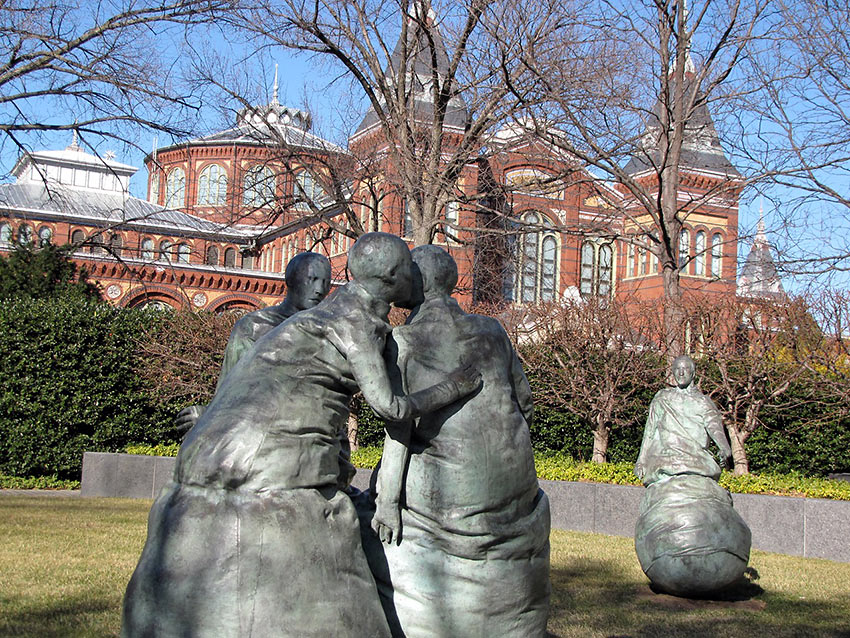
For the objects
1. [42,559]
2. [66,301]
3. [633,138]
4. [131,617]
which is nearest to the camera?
[131,617]

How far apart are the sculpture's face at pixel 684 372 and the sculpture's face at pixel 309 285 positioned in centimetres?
461

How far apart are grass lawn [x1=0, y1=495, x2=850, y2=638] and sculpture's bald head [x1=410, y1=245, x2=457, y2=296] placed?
370 cm

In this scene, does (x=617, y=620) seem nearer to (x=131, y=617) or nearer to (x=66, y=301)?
(x=131, y=617)

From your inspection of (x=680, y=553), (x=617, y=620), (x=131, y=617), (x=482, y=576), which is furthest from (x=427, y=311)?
(x=680, y=553)

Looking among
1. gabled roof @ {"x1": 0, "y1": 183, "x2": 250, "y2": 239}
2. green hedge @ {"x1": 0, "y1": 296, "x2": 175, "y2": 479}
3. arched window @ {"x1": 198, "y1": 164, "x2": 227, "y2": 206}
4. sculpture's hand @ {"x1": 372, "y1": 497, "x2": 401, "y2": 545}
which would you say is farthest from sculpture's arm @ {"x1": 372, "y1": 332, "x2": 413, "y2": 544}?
arched window @ {"x1": 198, "y1": 164, "x2": 227, "y2": 206}

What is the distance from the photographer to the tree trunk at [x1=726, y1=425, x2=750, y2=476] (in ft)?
55.5

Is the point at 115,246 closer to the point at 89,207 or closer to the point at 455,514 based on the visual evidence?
the point at 455,514

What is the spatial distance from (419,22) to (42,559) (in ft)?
49.2

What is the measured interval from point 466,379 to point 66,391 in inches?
665

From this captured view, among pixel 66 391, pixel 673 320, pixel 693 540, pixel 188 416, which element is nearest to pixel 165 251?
pixel 66 391

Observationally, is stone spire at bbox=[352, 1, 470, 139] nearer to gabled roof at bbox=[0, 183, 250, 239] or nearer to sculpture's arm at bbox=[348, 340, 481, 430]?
sculpture's arm at bbox=[348, 340, 481, 430]

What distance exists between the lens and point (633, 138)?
18.6 m

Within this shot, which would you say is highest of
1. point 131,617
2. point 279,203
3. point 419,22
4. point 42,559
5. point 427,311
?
point 419,22

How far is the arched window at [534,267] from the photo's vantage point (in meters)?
23.7
